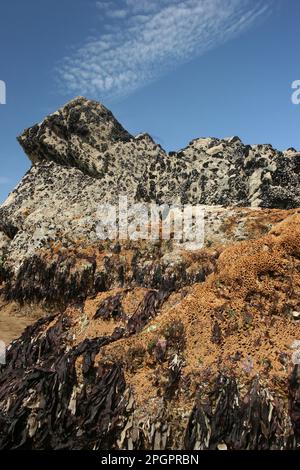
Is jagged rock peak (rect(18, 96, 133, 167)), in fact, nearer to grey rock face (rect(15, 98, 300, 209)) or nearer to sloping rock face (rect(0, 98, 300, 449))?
grey rock face (rect(15, 98, 300, 209))

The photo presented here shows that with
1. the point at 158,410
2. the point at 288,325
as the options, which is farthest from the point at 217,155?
the point at 158,410

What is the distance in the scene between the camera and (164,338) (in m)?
8.23

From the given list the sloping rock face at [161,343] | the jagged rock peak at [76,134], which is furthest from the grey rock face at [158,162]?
the sloping rock face at [161,343]

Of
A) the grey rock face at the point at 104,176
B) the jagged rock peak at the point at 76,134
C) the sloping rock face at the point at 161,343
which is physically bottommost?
the sloping rock face at the point at 161,343

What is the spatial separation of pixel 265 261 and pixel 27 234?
13.0 meters

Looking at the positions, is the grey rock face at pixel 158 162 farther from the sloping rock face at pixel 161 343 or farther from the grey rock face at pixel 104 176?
the sloping rock face at pixel 161 343

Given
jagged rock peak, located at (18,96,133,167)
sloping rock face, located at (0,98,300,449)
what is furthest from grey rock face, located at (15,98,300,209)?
sloping rock face, located at (0,98,300,449)

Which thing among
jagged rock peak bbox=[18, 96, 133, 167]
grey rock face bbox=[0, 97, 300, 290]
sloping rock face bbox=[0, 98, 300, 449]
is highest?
jagged rock peak bbox=[18, 96, 133, 167]

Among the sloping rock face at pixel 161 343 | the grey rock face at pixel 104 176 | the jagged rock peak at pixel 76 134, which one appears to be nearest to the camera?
the sloping rock face at pixel 161 343

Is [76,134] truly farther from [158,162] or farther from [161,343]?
[161,343]

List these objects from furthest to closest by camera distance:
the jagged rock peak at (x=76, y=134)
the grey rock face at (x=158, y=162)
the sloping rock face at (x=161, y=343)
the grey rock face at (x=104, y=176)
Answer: the jagged rock peak at (x=76, y=134) → the grey rock face at (x=158, y=162) → the grey rock face at (x=104, y=176) → the sloping rock face at (x=161, y=343)

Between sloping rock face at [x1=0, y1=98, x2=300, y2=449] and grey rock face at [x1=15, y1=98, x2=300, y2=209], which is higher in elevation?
grey rock face at [x1=15, y1=98, x2=300, y2=209]

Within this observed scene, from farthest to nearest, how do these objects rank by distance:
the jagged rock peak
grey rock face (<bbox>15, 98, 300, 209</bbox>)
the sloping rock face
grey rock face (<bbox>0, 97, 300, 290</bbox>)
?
1. the jagged rock peak
2. grey rock face (<bbox>15, 98, 300, 209</bbox>)
3. grey rock face (<bbox>0, 97, 300, 290</bbox>)
4. the sloping rock face

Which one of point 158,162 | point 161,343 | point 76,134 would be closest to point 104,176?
point 158,162
